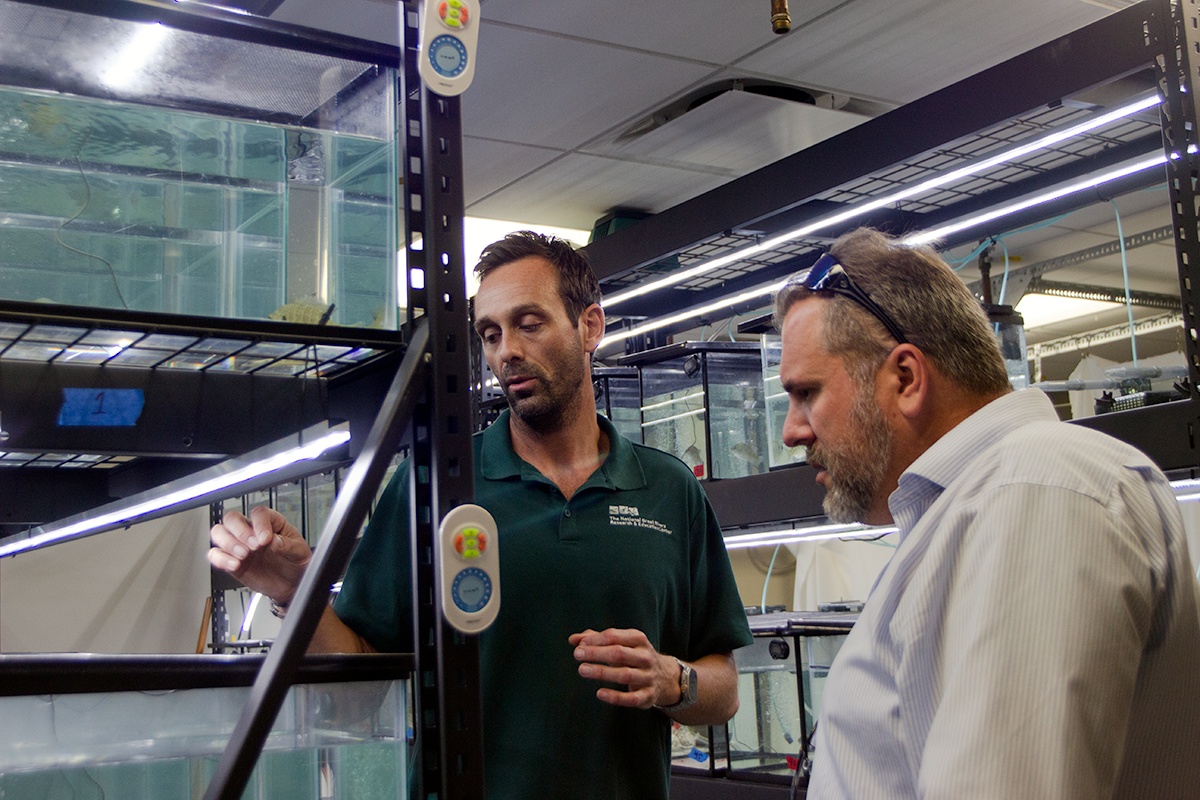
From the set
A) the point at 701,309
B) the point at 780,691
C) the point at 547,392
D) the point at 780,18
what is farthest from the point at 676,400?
the point at 547,392

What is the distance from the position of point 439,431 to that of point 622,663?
1.19 ft

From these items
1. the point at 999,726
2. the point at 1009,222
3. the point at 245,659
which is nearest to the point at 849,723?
the point at 999,726

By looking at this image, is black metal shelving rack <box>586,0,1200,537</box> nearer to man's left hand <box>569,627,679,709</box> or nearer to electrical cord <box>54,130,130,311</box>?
man's left hand <box>569,627,679,709</box>

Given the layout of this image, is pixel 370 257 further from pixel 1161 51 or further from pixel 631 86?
pixel 631 86

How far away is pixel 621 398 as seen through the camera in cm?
321

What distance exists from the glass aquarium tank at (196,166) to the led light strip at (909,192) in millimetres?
1286

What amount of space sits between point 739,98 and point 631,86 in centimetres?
39

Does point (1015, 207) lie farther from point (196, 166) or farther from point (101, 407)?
point (101, 407)

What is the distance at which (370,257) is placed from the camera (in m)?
1.07

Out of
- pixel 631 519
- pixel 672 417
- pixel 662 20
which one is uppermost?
pixel 662 20

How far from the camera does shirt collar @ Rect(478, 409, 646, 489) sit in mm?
1427

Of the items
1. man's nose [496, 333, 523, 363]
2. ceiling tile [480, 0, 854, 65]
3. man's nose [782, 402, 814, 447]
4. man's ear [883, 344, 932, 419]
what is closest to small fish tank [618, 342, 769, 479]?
ceiling tile [480, 0, 854, 65]

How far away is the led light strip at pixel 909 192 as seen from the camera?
5.71 ft

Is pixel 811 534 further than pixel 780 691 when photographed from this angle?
Yes
